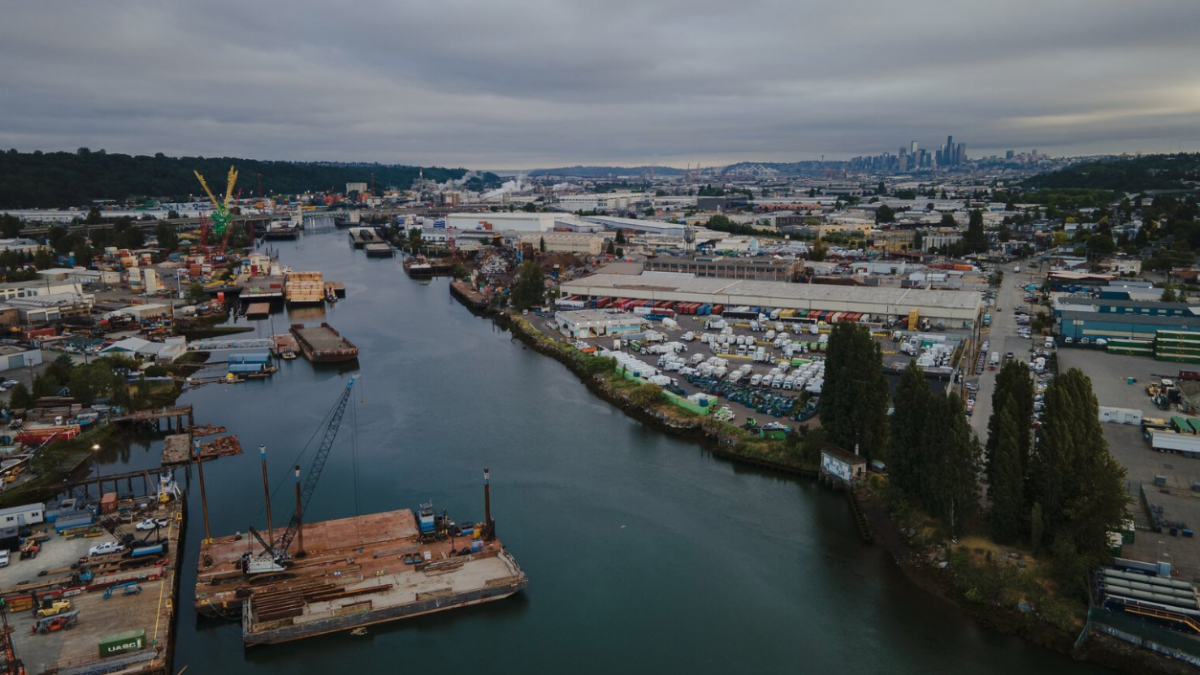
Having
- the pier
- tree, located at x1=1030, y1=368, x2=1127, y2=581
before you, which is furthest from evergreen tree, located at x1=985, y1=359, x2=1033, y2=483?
the pier

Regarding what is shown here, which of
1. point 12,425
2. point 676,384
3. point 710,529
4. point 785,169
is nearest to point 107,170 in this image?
point 12,425

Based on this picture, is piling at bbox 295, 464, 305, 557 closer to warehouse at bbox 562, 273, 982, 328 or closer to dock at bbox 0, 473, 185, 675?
dock at bbox 0, 473, 185, 675

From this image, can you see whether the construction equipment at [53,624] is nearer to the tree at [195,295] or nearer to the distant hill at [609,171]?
the tree at [195,295]

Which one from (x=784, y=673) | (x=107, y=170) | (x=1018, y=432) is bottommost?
(x=784, y=673)

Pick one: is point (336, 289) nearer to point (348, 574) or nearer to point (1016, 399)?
point (348, 574)

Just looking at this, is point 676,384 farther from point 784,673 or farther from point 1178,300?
point 1178,300

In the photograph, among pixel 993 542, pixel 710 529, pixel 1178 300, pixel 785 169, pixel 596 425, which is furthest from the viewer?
pixel 785 169

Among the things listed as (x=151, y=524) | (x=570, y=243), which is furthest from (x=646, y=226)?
(x=151, y=524)
